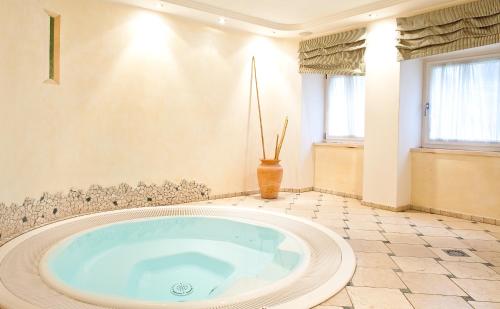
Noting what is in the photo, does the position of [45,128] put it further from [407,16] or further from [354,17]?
[407,16]

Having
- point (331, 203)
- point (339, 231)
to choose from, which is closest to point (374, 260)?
point (339, 231)

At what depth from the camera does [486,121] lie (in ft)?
13.2

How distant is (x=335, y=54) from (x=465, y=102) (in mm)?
1752

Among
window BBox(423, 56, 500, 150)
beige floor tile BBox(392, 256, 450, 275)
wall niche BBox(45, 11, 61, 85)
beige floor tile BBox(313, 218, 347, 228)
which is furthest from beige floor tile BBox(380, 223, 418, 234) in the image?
wall niche BBox(45, 11, 61, 85)

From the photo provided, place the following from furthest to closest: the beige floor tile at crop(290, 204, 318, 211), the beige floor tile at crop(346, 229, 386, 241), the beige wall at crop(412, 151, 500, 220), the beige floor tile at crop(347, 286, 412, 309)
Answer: the beige floor tile at crop(290, 204, 318, 211), the beige wall at crop(412, 151, 500, 220), the beige floor tile at crop(346, 229, 386, 241), the beige floor tile at crop(347, 286, 412, 309)

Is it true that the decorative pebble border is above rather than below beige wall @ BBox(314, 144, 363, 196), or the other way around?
below

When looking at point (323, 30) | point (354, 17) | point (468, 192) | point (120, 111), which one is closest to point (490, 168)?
point (468, 192)

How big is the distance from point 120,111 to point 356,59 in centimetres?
308

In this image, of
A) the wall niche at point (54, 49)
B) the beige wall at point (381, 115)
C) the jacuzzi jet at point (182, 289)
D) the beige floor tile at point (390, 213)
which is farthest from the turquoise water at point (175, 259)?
the beige wall at point (381, 115)

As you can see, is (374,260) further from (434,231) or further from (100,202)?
(100,202)

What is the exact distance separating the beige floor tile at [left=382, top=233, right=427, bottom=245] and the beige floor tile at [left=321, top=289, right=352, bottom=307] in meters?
1.28

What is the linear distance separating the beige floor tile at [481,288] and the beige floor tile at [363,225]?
1.22 meters

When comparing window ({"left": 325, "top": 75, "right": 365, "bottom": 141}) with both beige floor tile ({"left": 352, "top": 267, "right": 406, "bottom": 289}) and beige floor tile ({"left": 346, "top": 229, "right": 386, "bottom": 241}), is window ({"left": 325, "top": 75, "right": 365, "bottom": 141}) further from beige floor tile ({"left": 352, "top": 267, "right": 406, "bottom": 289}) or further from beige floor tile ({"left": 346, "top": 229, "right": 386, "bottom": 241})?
beige floor tile ({"left": 352, "top": 267, "right": 406, "bottom": 289})

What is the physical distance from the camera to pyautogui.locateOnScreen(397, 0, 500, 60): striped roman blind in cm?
348
